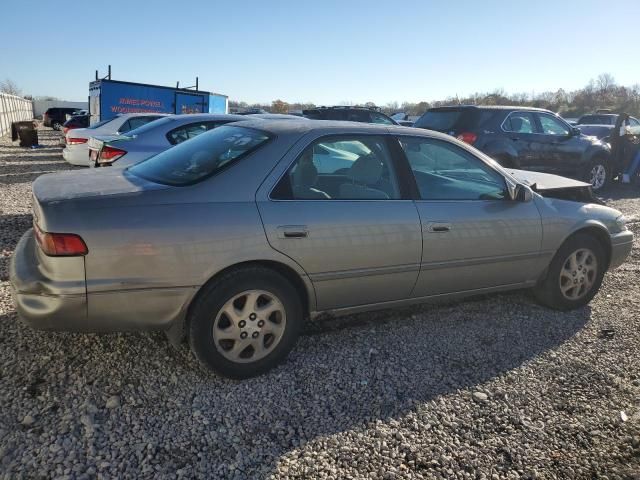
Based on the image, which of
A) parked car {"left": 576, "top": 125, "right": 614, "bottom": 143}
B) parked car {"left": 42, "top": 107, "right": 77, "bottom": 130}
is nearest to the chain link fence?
parked car {"left": 42, "top": 107, "right": 77, "bottom": 130}

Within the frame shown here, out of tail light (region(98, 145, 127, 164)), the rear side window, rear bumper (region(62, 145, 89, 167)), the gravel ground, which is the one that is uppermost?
the rear side window

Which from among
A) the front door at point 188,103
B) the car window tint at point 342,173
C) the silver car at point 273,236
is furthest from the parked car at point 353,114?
the front door at point 188,103

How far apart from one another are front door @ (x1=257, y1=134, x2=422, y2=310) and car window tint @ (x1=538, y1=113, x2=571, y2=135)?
7.37 meters

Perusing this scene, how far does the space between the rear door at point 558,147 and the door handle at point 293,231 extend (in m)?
7.93

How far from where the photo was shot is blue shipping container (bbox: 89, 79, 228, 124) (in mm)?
16922

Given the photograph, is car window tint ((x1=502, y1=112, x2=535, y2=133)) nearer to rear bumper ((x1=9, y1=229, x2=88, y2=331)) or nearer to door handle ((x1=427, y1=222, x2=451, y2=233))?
door handle ((x1=427, y1=222, x2=451, y2=233))

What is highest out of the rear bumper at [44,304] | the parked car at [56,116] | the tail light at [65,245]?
the parked car at [56,116]

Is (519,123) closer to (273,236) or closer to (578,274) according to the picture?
(578,274)

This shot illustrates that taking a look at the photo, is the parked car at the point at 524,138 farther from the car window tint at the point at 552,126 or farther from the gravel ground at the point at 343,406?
the gravel ground at the point at 343,406

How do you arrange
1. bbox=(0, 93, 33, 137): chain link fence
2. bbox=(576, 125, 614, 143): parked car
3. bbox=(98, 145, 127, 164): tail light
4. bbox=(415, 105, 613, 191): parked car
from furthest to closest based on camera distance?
bbox=(0, 93, 33, 137): chain link fence < bbox=(576, 125, 614, 143): parked car < bbox=(415, 105, 613, 191): parked car < bbox=(98, 145, 127, 164): tail light

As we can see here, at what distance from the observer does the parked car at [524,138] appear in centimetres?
888

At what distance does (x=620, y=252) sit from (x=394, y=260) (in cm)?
247

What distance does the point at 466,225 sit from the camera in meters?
3.66

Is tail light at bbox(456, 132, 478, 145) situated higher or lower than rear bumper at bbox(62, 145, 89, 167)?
higher
